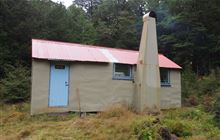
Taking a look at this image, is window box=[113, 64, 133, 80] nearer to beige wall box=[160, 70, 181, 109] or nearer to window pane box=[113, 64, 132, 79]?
window pane box=[113, 64, 132, 79]

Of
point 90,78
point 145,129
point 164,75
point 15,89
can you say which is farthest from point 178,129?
point 15,89

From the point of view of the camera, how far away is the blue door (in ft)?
37.7

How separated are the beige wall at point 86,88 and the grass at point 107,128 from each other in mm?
867

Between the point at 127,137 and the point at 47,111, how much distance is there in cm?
472

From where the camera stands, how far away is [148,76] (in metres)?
12.2

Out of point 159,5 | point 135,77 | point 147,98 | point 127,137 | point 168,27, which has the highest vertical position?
point 159,5

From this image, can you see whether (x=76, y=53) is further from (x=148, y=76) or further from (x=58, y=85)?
(x=148, y=76)

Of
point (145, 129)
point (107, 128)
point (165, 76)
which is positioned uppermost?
point (165, 76)

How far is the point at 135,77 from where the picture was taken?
13.1 meters

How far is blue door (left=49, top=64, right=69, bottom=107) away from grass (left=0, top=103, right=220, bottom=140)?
0.87m

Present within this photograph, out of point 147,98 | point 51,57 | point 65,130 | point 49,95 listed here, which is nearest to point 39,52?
point 51,57

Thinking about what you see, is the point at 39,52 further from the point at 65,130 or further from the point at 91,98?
the point at 65,130

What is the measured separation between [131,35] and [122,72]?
44.3ft

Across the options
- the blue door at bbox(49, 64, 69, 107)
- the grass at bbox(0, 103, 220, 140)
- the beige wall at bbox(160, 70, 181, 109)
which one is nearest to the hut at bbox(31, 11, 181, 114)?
the blue door at bbox(49, 64, 69, 107)
